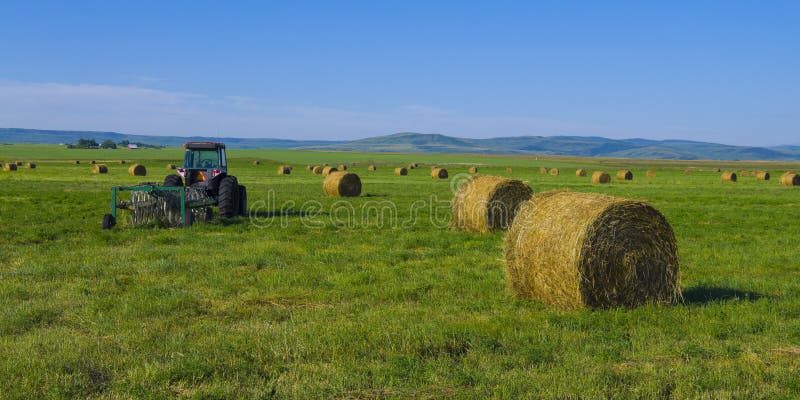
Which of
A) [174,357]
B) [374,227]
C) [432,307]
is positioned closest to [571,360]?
[432,307]

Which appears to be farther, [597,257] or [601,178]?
[601,178]

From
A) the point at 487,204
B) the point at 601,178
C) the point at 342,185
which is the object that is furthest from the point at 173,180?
the point at 601,178

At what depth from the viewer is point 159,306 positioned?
9148mm

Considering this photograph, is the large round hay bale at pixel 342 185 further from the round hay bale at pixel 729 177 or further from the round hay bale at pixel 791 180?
the round hay bale at pixel 729 177

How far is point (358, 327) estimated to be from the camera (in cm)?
812

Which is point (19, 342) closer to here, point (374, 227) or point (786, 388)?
point (786, 388)

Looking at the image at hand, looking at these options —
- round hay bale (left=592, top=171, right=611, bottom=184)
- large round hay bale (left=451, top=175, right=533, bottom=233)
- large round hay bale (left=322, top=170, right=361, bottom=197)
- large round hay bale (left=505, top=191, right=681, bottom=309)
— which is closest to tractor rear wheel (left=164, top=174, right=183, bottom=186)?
large round hay bale (left=451, top=175, right=533, bottom=233)

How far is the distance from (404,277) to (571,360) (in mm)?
4794

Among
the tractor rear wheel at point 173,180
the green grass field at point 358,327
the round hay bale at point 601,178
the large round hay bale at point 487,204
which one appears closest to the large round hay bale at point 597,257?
the green grass field at point 358,327

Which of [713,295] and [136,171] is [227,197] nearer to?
[713,295]

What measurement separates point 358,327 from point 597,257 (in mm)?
3525

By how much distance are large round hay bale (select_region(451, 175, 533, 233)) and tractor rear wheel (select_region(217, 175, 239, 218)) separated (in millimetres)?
6762

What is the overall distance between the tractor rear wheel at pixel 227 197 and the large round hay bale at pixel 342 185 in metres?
11.2

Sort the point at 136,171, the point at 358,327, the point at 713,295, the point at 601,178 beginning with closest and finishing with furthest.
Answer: the point at 358,327, the point at 713,295, the point at 601,178, the point at 136,171
